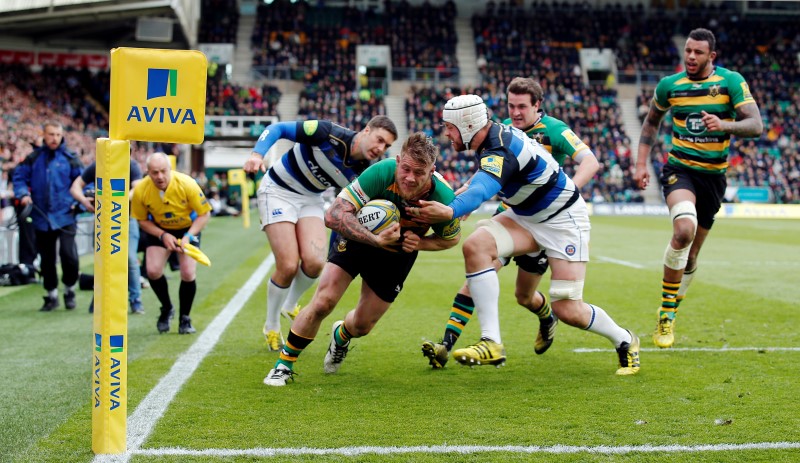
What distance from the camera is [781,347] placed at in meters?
7.11

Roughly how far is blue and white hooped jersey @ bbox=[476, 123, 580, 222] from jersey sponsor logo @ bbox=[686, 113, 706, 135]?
6.45 feet

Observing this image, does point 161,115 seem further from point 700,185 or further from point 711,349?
point 700,185

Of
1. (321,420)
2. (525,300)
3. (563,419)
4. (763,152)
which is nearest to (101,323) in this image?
(321,420)

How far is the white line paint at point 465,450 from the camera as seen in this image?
4.19 m

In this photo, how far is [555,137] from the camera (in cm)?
685

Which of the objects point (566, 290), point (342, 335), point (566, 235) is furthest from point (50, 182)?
point (566, 290)

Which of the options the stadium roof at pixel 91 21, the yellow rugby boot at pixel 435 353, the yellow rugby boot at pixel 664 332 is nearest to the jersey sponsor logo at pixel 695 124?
the yellow rugby boot at pixel 664 332

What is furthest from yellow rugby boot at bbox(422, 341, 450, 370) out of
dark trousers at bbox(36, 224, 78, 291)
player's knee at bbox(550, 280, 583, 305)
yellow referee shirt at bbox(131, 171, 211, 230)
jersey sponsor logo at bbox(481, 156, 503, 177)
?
dark trousers at bbox(36, 224, 78, 291)

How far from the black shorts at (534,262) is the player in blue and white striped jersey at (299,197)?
1.45 m

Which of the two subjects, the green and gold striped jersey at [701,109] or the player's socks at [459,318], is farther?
the green and gold striped jersey at [701,109]

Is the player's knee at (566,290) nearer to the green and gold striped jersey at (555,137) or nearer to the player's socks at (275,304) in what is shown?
the green and gold striped jersey at (555,137)

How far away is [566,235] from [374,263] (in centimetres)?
140

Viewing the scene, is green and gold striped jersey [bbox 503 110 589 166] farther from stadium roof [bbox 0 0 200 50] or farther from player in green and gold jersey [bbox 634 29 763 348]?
stadium roof [bbox 0 0 200 50]

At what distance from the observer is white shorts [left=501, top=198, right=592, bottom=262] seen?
613 cm
